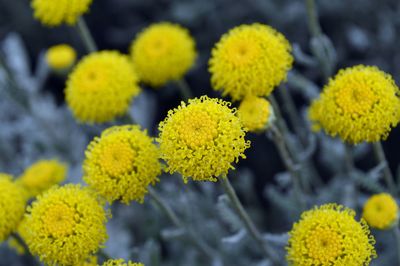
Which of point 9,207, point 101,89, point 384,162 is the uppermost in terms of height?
point 101,89

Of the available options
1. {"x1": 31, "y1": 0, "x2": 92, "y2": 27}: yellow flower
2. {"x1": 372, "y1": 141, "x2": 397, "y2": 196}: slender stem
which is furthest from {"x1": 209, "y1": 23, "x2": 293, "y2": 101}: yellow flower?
{"x1": 31, "y1": 0, "x2": 92, "y2": 27}: yellow flower

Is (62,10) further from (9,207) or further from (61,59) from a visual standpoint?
(9,207)

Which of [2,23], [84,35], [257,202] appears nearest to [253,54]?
[84,35]

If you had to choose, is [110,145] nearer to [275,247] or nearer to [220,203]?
[220,203]

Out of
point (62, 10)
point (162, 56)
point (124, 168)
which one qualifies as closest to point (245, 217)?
point (124, 168)

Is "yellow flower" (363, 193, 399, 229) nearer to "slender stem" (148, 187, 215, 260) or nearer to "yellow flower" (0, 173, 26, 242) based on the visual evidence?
"slender stem" (148, 187, 215, 260)

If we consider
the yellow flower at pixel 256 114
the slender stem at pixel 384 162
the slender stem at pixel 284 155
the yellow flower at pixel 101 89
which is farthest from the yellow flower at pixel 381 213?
the yellow flower at pixel 101 89
